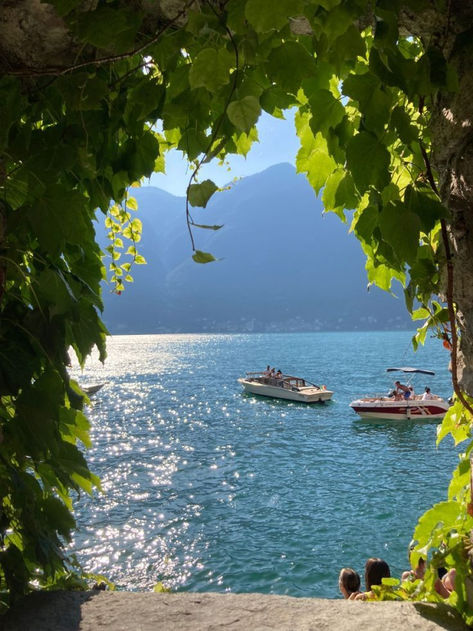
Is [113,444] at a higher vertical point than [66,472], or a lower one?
lower

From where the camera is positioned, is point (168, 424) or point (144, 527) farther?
point (168, 424)

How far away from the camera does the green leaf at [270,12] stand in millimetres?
825

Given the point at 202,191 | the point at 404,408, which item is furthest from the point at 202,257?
the point at 404,408

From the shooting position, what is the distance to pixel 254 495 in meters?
17.7

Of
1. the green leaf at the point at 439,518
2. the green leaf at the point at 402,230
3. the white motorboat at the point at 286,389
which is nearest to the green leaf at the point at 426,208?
the green leaf at the point at 402,230

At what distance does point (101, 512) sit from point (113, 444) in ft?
36.5

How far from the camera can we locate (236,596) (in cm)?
166

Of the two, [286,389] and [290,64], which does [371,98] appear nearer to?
[290,64]

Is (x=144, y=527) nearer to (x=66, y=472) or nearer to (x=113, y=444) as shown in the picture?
(x=113, y=444)

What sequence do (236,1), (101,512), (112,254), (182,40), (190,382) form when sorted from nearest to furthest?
(236,1) < (182,40) < (112,254) < (101,512) < (190,382)

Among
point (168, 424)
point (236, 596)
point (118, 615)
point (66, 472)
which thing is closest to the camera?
point (118, 615)

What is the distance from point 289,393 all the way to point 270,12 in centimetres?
3918

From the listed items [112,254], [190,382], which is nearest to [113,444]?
[112,254]

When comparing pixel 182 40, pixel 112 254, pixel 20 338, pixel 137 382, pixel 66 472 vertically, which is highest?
pixel 182 40
